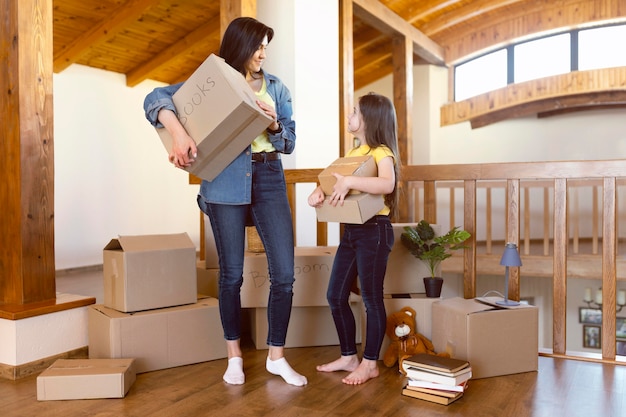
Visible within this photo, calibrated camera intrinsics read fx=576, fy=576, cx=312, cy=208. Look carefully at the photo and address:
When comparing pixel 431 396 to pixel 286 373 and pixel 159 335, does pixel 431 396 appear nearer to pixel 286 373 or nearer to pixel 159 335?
pixel 286 373

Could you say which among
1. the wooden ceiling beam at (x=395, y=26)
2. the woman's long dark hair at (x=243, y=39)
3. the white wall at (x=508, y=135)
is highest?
the wooden ceiling beam at (x=395, y=26)

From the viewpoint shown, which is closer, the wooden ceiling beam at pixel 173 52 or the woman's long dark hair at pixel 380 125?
the woman's long dark hair at pixel 380 125

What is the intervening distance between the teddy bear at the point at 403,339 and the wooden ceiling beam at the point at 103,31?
3.42m

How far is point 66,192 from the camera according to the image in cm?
564

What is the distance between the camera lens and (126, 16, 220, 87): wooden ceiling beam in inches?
216

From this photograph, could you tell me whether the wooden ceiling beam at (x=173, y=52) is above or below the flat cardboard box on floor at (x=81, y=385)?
above

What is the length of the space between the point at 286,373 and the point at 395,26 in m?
4.67

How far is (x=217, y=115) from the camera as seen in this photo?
181cm

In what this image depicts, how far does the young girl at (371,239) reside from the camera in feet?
7.00

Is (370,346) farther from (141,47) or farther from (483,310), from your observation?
(141,47)

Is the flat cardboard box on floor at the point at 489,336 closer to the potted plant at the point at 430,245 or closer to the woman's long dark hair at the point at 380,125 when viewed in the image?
the potted plant at the point at 430,245

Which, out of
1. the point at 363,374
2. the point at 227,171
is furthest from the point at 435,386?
the point at 227,171

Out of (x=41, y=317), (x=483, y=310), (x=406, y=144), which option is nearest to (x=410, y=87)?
(x=406, y=144)

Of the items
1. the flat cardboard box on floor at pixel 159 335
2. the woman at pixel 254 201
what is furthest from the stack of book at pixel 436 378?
the flat cardboard box on floor at pixel 159 335
